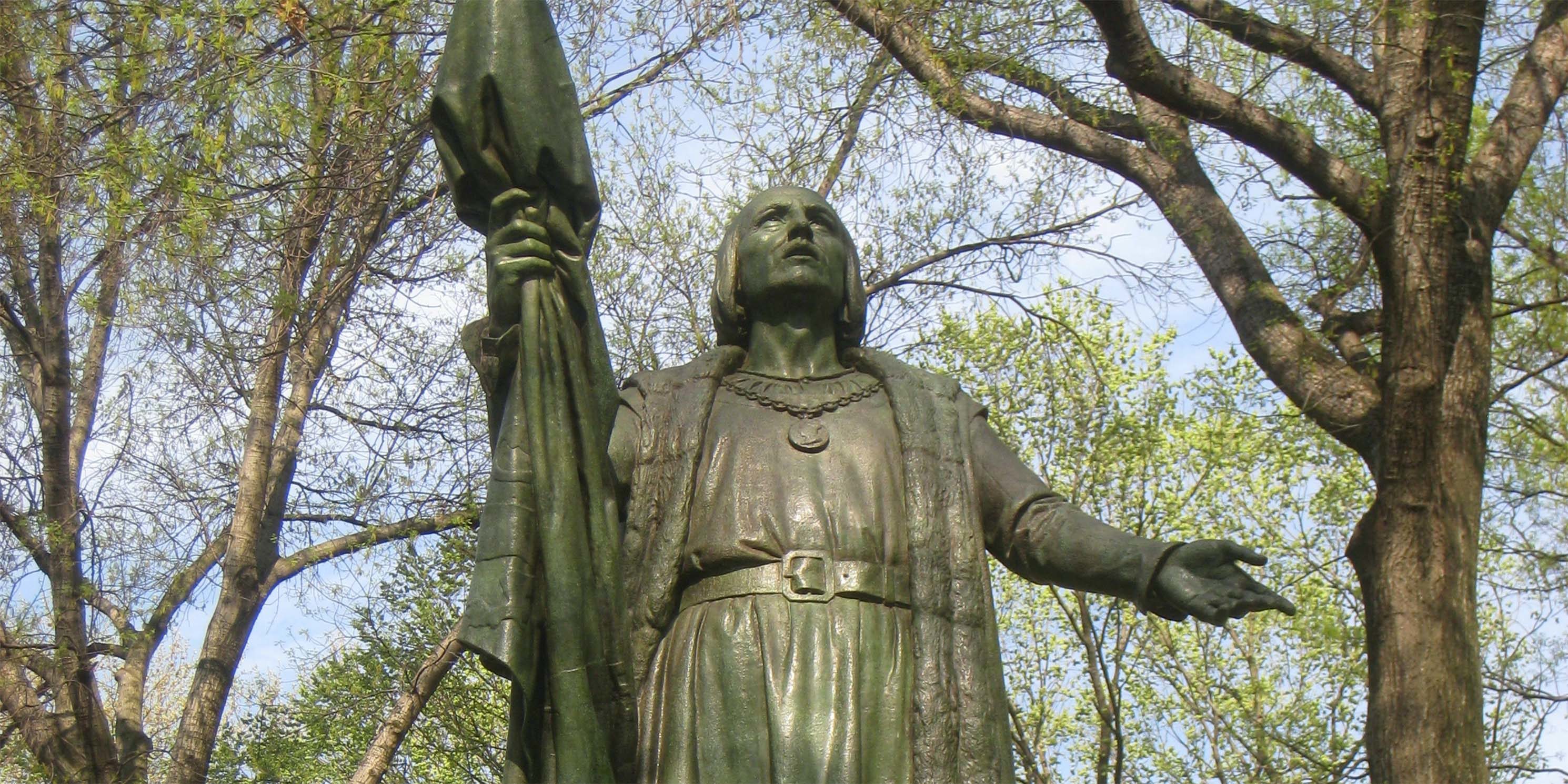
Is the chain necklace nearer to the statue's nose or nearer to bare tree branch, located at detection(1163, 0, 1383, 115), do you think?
the statue's nose

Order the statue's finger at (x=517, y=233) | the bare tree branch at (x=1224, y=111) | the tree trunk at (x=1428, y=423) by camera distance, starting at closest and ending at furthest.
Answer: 1. the statue's finger at (x=517, y=233)
2. the tree trunk at (x=1428, y=423)
3. the bare tree branch at (x=1224, y=111)

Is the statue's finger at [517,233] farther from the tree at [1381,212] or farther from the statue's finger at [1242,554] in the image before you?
the tree at [1381,212]

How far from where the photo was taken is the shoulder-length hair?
5.45 m

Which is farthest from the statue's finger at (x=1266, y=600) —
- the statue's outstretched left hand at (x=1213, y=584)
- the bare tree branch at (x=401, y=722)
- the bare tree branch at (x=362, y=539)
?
the bare tree branch at (x=362, y=539)

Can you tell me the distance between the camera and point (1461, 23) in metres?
11.5

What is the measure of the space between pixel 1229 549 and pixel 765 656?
3.74ft

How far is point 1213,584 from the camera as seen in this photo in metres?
4.69

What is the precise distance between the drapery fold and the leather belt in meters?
0.36

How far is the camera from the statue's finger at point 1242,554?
15.2 feet

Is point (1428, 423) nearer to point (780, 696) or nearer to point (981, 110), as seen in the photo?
point (981, 110)

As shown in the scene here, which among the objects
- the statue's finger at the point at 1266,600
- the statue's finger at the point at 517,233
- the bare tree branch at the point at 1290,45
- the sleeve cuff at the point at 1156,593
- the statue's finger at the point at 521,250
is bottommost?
the statue's finger at the point at 1266,600

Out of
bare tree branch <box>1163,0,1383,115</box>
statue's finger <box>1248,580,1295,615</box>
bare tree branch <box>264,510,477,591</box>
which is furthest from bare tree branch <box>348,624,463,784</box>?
statue's finger <box>1248,580,1295,615</box>

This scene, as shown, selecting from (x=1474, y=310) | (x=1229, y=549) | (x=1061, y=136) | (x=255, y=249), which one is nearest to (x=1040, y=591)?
(x=1061, y=136)

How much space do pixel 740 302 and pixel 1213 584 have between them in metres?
1.56
